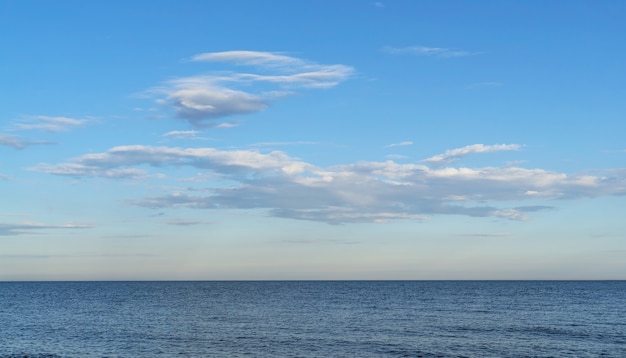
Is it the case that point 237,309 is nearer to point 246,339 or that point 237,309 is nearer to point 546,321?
point 246,339

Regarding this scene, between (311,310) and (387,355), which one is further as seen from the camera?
(311,310)

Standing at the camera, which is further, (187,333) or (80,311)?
(80,311)

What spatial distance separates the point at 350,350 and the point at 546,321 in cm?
3916

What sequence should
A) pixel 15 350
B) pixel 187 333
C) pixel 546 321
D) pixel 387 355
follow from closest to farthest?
1. pixel 387 355
2. pixel 15 350
3. pixel 187 333
4. pixel 546 321

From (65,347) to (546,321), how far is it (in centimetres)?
6166

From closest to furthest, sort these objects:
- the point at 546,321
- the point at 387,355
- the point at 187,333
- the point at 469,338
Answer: the point at 387,355, the point at 469,338, the point at 187,333, the point at 546,321

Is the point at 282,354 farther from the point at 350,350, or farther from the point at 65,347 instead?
the point at 65,347

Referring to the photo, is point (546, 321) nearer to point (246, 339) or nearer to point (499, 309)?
point (499, 309)

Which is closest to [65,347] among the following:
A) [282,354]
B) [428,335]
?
[282,354]

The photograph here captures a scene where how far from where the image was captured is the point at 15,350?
56375 millimetres

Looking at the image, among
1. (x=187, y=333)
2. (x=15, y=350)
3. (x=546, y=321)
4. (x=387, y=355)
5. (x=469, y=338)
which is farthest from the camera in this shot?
(x=546, y=321)

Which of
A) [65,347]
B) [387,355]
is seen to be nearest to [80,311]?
[65,347]

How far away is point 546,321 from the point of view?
81688 mm

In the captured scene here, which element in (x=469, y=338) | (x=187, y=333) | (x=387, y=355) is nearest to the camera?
(x=387, y=355)
